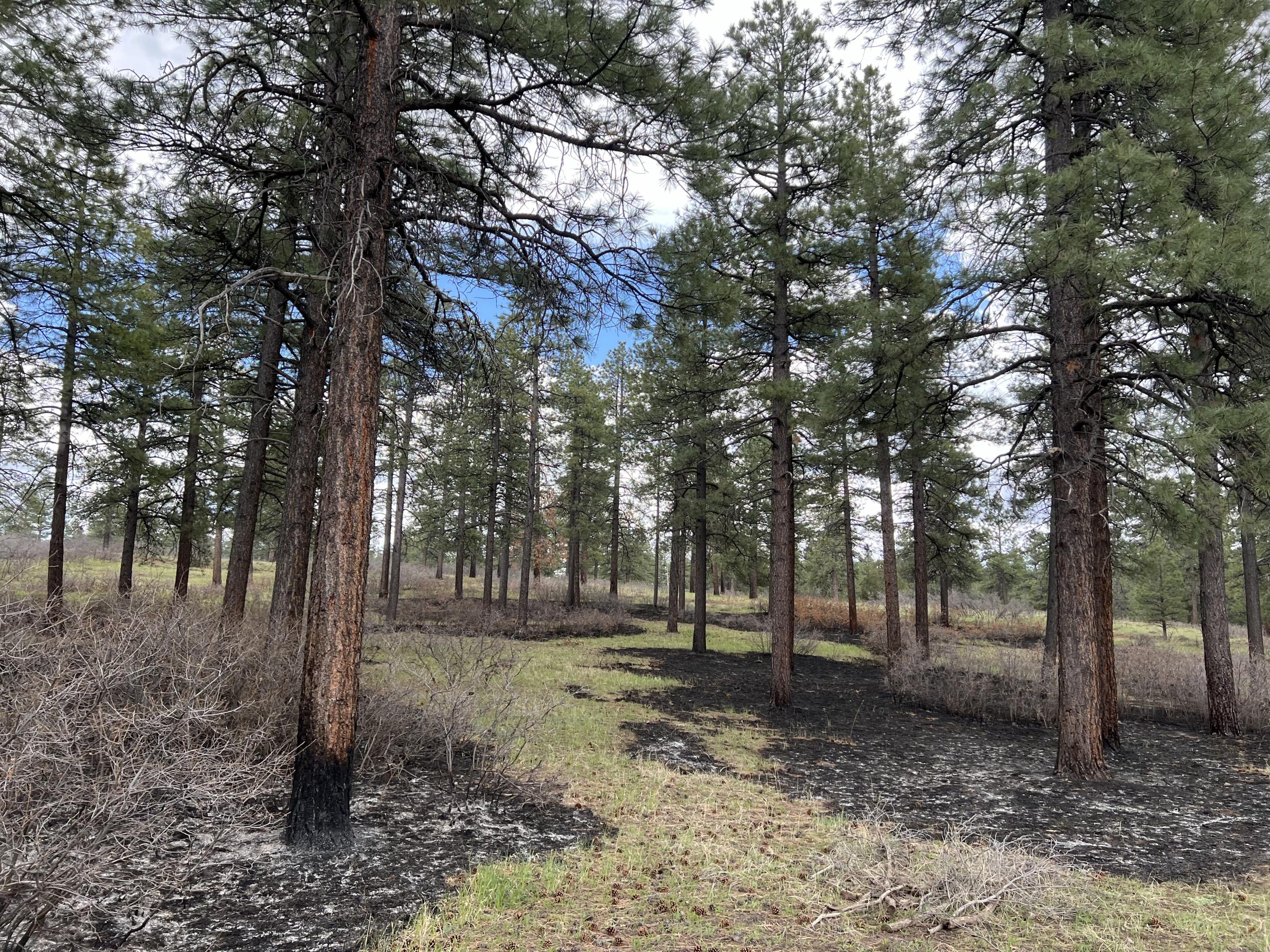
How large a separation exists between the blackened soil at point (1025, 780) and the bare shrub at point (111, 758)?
507cm

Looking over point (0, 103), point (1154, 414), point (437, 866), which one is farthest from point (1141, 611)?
point (0, 103)

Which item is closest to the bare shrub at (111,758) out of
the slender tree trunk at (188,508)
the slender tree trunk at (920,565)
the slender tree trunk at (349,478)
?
the slender tree trunk at (349,478)

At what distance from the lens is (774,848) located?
5.46m

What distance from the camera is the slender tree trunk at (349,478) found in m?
4.77

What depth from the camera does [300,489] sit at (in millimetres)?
9352

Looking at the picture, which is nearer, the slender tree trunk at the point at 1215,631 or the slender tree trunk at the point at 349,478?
the slender tree trunk at the point at 349,478

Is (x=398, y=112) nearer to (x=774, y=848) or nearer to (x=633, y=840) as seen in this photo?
(x=633, y=840)

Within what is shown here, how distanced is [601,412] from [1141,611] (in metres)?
44.7

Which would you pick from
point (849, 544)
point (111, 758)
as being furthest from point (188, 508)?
point (849, 544)

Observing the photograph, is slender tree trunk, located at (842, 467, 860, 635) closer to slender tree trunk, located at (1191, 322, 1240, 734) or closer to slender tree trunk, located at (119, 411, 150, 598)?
slender tree trunk, located at (1191, 322, 1240, 734)

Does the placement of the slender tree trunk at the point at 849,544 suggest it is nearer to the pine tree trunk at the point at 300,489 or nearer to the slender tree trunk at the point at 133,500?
the pine tree trunk at the point at 300,489

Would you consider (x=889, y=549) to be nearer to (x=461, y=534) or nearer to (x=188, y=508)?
(x=188, y=508)

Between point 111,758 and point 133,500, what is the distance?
1446 cm

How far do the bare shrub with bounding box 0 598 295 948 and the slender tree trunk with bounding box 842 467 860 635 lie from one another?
1499 cm
